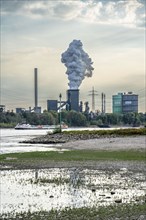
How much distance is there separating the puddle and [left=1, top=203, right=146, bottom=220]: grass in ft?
1.98

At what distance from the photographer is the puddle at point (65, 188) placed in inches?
583

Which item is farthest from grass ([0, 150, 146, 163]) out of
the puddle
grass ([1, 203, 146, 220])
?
grass ([1, 203, 146, 220])

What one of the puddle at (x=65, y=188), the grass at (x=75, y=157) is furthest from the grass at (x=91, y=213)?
the grass at (x=75, y=157)

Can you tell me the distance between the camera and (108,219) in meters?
12.1

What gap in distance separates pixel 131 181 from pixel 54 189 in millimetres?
3880

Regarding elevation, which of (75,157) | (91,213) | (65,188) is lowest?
(75,157)

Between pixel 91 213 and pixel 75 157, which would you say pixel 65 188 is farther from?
pixel 75 157

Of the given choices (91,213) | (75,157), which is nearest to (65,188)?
(91,213)

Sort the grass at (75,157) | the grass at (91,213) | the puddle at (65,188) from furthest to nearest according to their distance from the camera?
the grass at (75,157), the puddle at (65,188), the grass at (91,213)

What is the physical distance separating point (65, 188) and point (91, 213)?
5.10 m

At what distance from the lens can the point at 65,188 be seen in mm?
18062

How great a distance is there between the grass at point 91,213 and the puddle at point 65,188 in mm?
605

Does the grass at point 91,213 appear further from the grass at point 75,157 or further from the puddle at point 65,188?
the grass at point 75,157

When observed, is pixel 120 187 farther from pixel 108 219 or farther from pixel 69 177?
pixel 108 219
